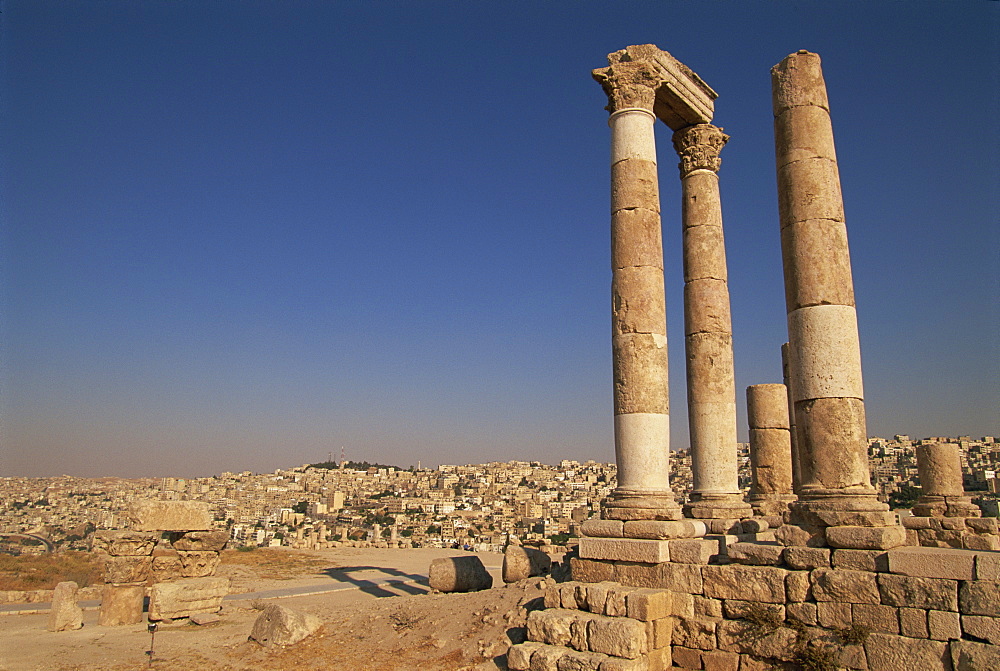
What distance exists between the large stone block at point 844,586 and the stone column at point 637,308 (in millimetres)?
2696

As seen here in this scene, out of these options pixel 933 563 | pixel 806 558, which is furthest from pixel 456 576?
pixel 933 563

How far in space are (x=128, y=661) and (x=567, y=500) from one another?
4180 cm

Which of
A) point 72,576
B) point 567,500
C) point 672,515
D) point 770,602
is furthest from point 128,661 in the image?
point 567,500

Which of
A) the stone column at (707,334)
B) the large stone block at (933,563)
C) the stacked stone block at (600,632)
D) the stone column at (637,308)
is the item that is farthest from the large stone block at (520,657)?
the stone column at (707,334)

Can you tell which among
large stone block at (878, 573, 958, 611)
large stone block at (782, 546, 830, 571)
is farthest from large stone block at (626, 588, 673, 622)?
large stone block at (878, 573, 958, 611)

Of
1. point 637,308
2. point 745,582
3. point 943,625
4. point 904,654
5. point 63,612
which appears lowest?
point 63,612

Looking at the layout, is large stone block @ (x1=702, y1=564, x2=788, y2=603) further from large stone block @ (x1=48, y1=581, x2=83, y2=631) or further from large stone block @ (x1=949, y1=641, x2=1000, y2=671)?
large stone block @ (x1=48, y1=581, x2=83, y2=631)

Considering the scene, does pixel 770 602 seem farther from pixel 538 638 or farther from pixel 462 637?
pixel 462 637

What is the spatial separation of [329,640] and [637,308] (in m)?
7.84

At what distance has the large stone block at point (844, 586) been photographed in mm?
7668

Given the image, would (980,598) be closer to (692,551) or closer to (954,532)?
(692,551)

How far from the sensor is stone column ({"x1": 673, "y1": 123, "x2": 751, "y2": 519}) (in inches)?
537

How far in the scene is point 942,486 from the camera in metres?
14.6

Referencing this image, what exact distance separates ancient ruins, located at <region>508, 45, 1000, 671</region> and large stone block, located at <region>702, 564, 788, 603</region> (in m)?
0.02
